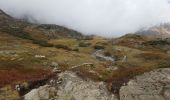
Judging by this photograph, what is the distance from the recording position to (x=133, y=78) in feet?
170

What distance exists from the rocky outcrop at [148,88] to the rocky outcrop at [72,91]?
255cm

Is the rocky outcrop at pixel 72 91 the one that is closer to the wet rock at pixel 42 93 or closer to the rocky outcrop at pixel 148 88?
the wet rock at pixel 42 93

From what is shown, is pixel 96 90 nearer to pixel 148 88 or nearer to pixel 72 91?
pixel 72 91

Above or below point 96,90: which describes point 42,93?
below

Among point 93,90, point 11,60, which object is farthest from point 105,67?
point 11,60

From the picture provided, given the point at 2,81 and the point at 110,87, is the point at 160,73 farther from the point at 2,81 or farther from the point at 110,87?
the point at 2,81

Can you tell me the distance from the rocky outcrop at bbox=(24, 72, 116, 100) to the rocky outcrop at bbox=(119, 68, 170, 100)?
2.55m

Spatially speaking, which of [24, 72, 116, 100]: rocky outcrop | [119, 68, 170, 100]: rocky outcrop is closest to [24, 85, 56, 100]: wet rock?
[24, 72, 116, 100]: rocky outcrop

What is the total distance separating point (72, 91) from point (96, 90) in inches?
136

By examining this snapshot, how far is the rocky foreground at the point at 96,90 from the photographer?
4728 cm

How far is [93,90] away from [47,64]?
1951cm

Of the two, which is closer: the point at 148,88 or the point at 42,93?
the point at 42,93

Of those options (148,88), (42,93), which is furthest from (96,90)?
(42,93)

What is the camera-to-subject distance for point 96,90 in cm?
4822
